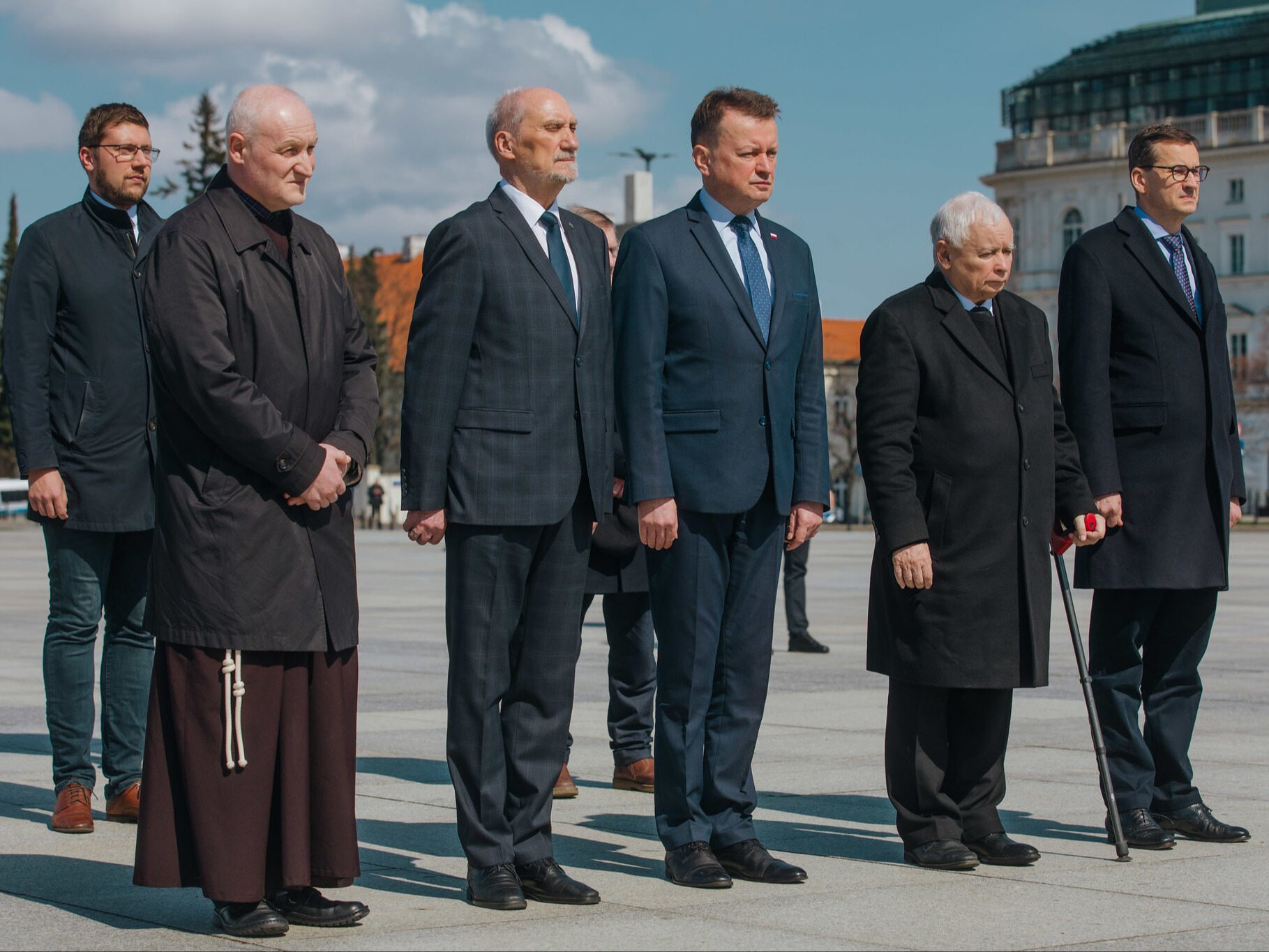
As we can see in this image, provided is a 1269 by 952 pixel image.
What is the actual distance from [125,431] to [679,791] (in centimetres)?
246

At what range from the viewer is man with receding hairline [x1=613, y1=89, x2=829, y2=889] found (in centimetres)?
578

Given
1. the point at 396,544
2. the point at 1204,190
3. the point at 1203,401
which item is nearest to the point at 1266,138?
the point at 1204,190

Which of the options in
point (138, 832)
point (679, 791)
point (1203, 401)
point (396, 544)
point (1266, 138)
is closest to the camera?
point (138, 832)

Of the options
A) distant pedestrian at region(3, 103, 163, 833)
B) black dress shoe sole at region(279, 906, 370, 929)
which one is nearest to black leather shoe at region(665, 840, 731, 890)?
black dress shoe sole at region(279, 906, 370, 929)

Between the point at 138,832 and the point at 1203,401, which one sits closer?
the point at 138,832

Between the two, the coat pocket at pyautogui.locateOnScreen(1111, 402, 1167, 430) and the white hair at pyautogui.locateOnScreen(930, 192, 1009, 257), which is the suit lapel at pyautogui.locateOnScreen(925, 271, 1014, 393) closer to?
the white hair at pyautogui.locateOnScreen(930, 192, 1009, 257)

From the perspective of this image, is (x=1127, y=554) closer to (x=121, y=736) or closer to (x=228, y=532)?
(x=228, y=532)

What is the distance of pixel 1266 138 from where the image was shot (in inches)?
3883

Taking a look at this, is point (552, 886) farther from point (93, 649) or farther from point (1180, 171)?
point (1180, 171)

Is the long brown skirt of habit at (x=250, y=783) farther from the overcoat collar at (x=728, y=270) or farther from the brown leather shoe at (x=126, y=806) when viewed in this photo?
the brown leather shoe at (x=126, y=806)

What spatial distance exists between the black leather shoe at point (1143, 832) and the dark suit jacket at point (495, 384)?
2190mm

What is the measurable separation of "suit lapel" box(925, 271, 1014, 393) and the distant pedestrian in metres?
2.69

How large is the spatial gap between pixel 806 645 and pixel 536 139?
9132mm

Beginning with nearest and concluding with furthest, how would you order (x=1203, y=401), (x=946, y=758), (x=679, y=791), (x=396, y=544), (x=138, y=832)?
(x=138, y=832) → (x=679, y=791) → (x=946, y=758) → (x=1203, y=401) → (x=396, y=544)
